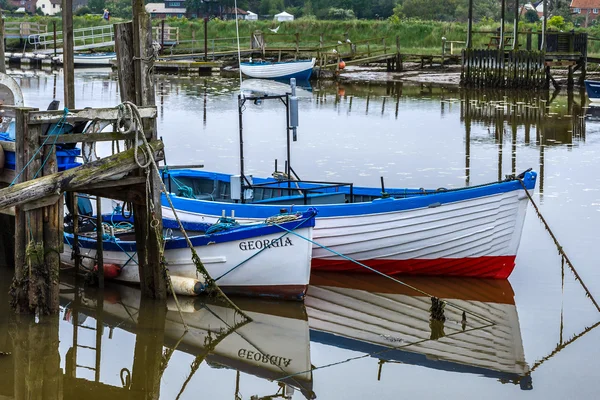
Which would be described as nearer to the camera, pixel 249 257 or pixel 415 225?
pixel 249 257

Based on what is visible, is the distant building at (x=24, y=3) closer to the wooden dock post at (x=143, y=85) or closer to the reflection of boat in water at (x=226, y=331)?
the reflection of boat in water at (x=226, y=331)

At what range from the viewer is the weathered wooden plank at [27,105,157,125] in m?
10.7

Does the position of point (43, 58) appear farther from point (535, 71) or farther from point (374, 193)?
point (374, 193)

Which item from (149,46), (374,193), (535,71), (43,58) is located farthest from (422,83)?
(149,46)

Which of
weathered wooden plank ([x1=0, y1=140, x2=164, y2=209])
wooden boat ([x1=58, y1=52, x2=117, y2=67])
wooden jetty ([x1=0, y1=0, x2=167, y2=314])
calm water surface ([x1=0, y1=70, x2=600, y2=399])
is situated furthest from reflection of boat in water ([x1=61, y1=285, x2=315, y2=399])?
wooden boat ([x1=58, y1=52, x2=117, y2=67])

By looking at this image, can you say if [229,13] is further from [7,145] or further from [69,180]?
[69,180]

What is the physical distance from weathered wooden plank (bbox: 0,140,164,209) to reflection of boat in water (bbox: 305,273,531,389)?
3.09 m

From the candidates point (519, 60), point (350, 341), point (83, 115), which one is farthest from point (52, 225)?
point (519, 60)

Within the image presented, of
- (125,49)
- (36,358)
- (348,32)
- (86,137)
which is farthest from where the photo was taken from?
(348,32)

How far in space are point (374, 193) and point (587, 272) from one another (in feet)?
10.9

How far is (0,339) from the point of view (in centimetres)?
1071

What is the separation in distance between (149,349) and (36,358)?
4.14ft

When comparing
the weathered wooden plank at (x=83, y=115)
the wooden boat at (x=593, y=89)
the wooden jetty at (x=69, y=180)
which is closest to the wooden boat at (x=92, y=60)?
the wooden boat at (x=593, y=89)

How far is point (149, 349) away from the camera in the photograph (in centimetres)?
1080
